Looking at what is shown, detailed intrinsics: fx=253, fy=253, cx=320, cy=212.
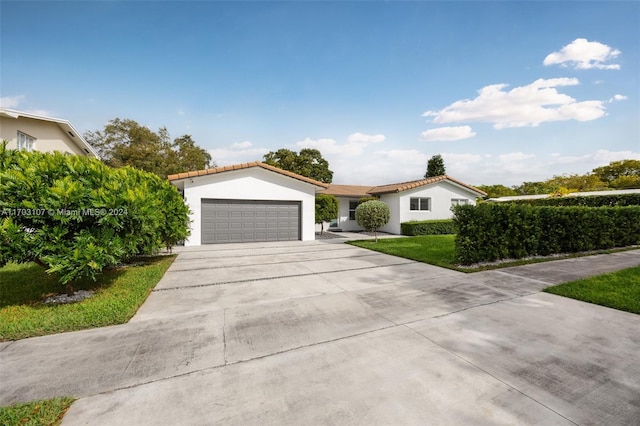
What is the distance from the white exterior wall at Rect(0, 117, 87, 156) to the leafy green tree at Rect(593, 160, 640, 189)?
60174mm

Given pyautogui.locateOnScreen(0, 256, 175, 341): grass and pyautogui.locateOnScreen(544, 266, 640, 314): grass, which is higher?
pyautogui.locateOnScreen(0, 256, 175, 341): grass

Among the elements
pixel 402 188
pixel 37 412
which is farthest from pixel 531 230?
pixel 37 412

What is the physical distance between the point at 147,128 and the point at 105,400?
1400 inches

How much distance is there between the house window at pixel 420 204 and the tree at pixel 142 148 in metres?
25.3

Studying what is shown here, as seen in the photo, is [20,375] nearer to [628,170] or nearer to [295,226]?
[295,226]

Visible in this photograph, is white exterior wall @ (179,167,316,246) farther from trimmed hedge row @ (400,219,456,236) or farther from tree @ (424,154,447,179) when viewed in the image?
tree @ (424,154,447,179)

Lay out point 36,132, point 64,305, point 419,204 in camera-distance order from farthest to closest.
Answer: point 419,204 → point 36,132 → point 64,305

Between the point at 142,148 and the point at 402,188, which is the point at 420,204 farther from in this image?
the point at 142,148

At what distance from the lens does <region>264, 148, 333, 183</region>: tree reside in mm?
30016

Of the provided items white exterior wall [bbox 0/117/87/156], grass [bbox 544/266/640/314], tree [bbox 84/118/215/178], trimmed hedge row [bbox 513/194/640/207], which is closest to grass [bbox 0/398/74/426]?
grass [bbox 544/266/640/314]

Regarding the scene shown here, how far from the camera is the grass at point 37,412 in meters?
2.09

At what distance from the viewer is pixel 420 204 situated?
19172 mm

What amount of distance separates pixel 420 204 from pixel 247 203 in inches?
501

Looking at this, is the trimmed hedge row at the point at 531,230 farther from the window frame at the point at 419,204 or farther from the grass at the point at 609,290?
the window frame at the point at 419,204
